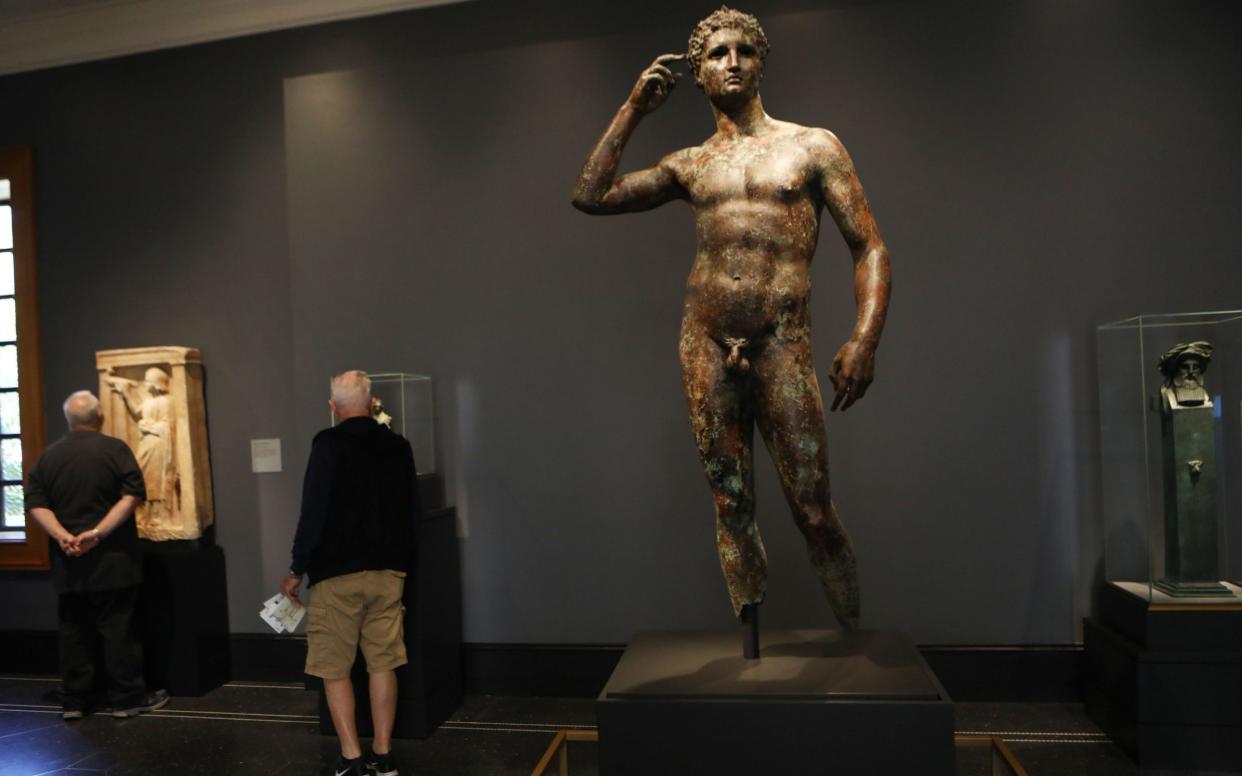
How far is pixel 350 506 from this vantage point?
392 cm

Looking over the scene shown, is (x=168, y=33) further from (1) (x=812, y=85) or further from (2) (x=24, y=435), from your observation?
(1) (x=812, y=85)

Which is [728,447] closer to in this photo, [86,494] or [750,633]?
[750,633]

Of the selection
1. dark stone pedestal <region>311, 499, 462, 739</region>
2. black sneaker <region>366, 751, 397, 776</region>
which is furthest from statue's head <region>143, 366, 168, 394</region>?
black sneaker <region>366, 751, 397, 776</region>

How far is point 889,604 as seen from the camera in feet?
15.5

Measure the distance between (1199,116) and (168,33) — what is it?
5.86 m

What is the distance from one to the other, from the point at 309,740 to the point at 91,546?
163 cm

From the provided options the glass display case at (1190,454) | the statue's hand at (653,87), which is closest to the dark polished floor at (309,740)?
the glass display case at (1190,454)

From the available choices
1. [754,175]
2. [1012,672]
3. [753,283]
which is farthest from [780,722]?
[1012,672]

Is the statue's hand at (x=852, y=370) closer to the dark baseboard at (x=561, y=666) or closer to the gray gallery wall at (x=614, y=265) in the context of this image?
the gray gallery wall at (x=614, y=265)

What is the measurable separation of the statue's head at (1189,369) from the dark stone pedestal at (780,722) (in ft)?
6.35

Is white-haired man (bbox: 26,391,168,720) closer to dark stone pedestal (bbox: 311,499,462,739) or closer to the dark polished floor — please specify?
the dark polished floor

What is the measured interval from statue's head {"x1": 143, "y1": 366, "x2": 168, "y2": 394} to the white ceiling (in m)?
2.08

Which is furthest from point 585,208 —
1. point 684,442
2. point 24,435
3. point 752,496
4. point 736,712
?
point 24,435

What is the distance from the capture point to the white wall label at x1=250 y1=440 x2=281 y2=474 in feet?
18.2
